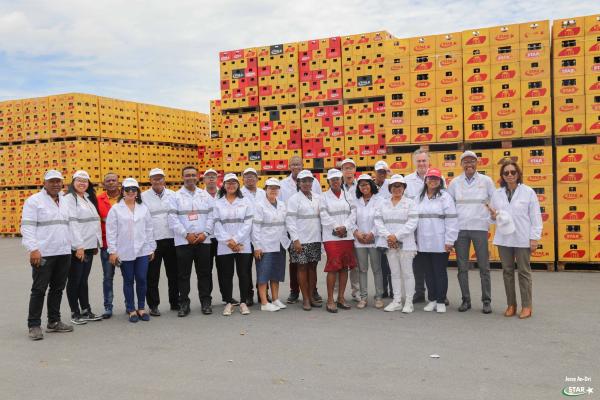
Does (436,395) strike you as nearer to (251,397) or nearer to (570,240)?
(251,397)

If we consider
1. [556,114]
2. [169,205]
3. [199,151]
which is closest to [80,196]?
[169,205]

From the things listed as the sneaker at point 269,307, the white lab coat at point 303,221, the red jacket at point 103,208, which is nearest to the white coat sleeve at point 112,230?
the red jacket at point 103,208

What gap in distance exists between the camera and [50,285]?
6328 millimetres

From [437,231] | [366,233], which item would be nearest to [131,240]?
[366,233]

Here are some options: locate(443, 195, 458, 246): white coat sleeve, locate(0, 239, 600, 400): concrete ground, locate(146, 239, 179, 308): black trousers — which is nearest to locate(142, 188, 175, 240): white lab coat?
locate(146, 239, 179, 308): black trousers

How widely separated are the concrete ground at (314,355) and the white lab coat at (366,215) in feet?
Result: 3.60

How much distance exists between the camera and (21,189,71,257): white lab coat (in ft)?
19.7

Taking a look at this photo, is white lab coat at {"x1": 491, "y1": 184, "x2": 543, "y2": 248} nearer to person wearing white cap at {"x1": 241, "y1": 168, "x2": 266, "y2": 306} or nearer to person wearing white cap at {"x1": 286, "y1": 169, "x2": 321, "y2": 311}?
person wearing white cap at {"x1": 286, "y1": 169, "x2": 321, "y2": 311}

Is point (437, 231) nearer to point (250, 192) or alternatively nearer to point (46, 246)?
point (250, 192)

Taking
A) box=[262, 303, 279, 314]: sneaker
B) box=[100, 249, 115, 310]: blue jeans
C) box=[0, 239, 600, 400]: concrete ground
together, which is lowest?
box=[0, 239, 600, 400]: concrete ground

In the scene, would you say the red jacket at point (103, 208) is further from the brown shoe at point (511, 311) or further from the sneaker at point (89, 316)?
the brown shoe at point (511, 311)

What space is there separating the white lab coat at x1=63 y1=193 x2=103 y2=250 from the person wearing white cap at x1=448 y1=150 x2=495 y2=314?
4933 millimetres

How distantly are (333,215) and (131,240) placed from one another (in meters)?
2.72

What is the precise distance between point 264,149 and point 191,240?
7100mm
